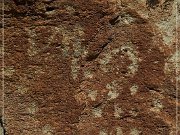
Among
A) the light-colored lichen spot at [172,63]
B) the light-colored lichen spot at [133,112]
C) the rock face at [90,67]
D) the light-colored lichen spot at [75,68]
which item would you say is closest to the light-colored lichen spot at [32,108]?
the rock face at [90,67]

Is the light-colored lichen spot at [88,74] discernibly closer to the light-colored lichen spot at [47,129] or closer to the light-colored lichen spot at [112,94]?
the light-colored lichen spot at [112,94]

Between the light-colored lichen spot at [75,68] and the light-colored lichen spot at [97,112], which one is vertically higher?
the light-colored lichen spot at [75,68]

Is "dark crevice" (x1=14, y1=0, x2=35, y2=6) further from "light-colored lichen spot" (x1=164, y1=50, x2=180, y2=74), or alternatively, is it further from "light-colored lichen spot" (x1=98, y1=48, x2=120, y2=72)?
"light-colored lichen spot" (x1=164, y1=50, x2=180, y2=74)

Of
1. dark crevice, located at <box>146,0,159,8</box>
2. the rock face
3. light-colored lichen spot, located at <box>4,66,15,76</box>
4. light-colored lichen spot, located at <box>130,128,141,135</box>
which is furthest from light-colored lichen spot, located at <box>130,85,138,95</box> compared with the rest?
light-colored lichen spot, located at <box>4,66,15,76</box>

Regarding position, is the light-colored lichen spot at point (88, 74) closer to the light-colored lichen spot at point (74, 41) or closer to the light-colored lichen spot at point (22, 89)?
the light-colored lichen spot at point (74, 41)

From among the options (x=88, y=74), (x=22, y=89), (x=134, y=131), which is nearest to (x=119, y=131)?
(x=134, y=131)

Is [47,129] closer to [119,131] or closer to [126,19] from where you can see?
[119,131]

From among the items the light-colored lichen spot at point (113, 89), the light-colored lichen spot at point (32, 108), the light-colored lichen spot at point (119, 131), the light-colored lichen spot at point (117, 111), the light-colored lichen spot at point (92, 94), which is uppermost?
the light-colored lichen spot at point (113, 89)
